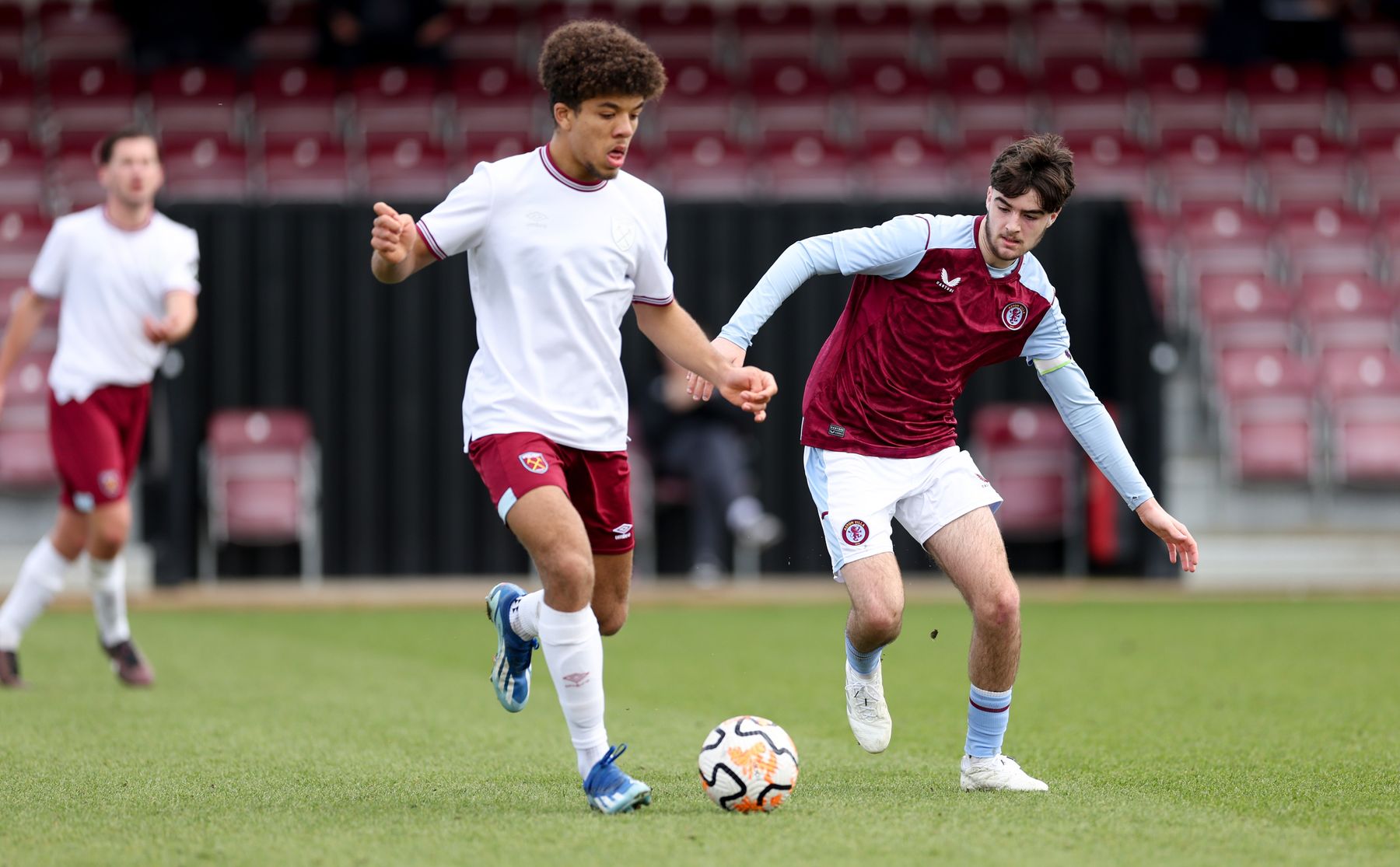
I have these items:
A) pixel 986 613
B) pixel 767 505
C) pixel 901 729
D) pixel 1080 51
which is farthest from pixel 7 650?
pixel 1080 51

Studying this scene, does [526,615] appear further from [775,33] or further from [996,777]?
[775,33]

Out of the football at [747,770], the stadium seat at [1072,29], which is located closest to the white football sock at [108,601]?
the football at [747,770]

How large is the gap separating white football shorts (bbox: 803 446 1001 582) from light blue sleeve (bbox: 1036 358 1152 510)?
0.33 meters

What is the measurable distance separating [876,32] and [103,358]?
37.5 ft

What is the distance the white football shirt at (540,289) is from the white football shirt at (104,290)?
11.2 ft

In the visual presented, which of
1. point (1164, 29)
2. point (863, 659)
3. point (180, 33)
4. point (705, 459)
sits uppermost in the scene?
point (1164, 29)

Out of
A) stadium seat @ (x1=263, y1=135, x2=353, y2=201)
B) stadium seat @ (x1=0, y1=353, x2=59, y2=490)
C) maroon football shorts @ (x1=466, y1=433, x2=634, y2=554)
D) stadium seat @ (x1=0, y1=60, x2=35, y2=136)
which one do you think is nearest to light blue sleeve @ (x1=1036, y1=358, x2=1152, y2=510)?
maroon football shorts @ (x1=466, y1=433, x2=634, y2=554)

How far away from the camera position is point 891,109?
54.5 feet

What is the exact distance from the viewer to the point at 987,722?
534 cm

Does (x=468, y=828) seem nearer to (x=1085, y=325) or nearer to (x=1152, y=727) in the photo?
(x=1152, y=727)

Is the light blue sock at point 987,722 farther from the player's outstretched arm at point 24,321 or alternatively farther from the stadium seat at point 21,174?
the stadium seat at point 21,174

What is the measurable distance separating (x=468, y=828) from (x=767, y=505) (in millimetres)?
9375

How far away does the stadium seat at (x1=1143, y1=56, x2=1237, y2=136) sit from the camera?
16641 millimetres

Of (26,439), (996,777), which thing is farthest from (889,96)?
(996,777)
